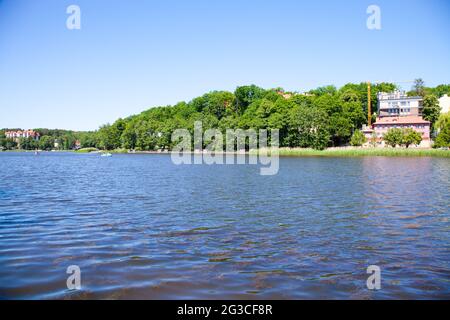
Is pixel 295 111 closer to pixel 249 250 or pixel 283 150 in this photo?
pixel 283 150

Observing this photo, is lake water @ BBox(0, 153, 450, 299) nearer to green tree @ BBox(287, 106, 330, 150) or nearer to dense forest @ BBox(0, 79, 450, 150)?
dense forest @ BBox(0, 79, 450, 150)

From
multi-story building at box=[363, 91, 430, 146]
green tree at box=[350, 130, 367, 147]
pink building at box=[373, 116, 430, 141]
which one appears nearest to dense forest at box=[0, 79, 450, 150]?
green tree at box=[350, 130, 367, 147]

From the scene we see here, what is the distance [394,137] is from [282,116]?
27865 mm

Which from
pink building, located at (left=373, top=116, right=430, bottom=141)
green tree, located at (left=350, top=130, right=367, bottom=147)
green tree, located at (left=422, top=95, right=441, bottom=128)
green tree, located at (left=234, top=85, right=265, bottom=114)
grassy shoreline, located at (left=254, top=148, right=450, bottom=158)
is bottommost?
grassy shoreline, located at (left=254, top=148, right=450, bottom=158)

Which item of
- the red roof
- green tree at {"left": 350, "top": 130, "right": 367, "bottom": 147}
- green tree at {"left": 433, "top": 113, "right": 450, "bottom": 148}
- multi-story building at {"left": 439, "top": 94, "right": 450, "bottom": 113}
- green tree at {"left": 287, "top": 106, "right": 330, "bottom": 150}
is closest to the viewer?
green tree at {"left": 433, "top": 113, "right": 450, "bottom": 148}

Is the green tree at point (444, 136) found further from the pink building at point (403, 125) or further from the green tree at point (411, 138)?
the pink building at point (403, 125)

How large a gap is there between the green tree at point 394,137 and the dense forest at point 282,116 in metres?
8.55

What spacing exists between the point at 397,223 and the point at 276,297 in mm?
8736

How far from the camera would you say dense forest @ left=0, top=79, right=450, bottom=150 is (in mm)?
104562

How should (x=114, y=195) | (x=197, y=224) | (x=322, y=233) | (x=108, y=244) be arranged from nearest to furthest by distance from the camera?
(x=108, y=244) < (x=322, y=233) < (x=197, y=224) < (x=114, y=195)

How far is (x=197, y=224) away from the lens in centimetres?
1462

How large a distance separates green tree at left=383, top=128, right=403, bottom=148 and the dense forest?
855cm
